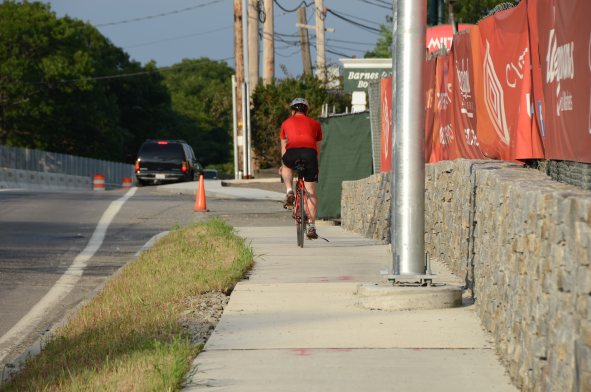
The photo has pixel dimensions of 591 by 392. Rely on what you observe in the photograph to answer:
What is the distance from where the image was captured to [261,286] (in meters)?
11.2

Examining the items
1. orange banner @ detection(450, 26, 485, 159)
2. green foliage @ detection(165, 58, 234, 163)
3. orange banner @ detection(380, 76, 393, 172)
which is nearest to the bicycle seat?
orange banner @ detection(450, 26, 485, 159)

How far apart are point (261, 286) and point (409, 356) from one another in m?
3.69

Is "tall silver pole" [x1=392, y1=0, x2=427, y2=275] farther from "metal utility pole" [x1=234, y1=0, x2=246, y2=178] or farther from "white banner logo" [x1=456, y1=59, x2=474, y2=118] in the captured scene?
"metal utility pole" [x1=234, y1=0, x2=246, y2=178]

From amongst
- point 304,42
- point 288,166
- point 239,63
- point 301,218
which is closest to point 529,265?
point 301,218

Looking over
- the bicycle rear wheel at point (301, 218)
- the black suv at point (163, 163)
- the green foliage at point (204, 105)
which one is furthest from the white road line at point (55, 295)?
the green foliage at point (204, 105)

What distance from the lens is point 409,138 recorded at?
385 inches

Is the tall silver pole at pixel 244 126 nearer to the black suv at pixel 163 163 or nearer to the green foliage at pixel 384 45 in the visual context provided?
the black suv at pixel 163 163

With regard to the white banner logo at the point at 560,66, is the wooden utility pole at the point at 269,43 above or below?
above

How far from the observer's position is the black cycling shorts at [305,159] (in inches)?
613

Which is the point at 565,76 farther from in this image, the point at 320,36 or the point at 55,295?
the point at 320,36

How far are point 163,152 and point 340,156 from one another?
2438 centimetres

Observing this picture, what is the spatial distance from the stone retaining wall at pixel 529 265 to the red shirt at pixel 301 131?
4362 mm

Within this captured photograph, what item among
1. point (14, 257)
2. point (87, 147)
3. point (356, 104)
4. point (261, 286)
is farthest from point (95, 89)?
point (261, 286)

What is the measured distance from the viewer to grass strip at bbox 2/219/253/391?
23.1ft
